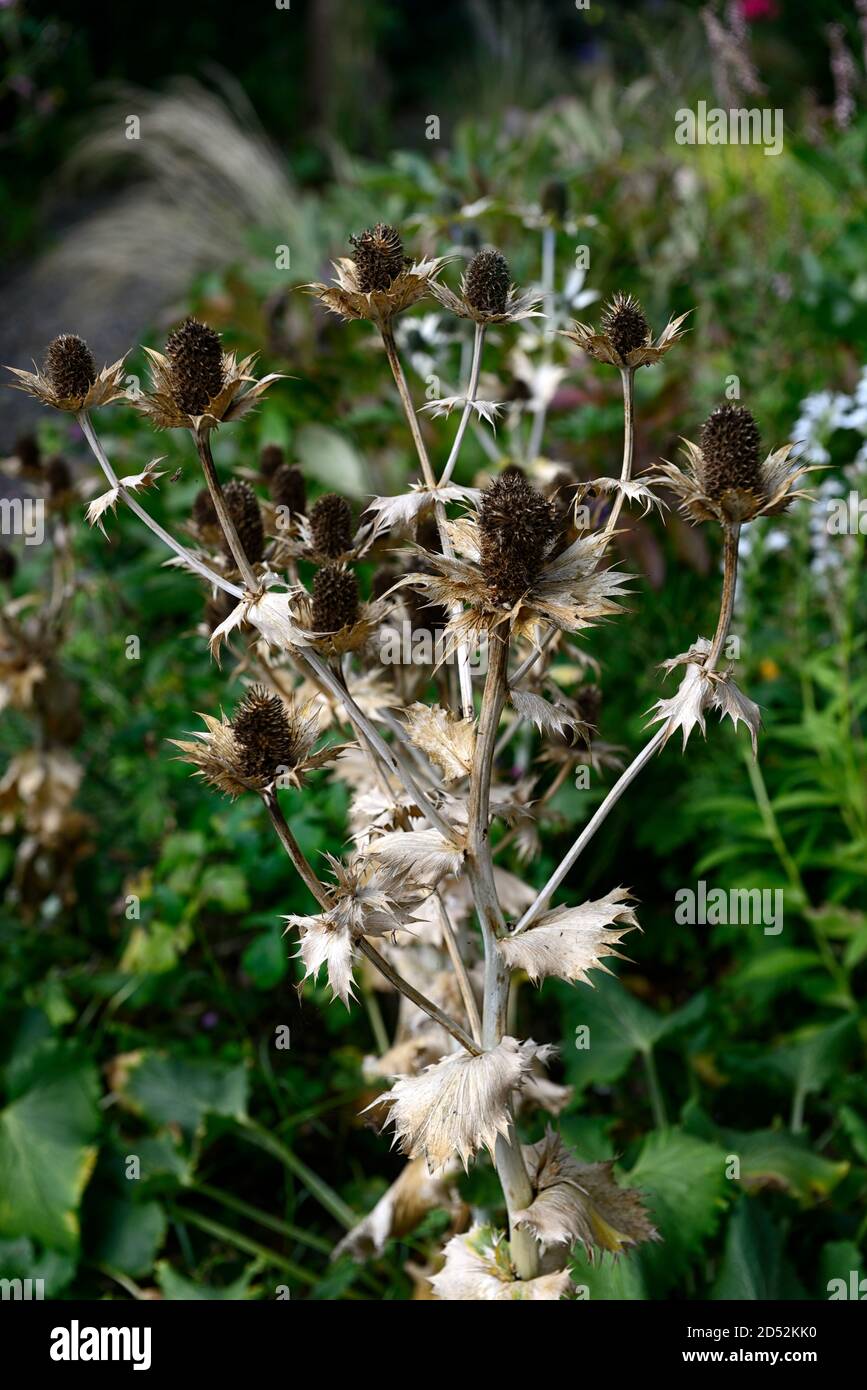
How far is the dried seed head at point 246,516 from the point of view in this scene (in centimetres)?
120

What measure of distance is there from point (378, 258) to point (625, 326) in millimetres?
227

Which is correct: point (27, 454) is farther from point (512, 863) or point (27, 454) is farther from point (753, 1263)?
point (753, 1263)

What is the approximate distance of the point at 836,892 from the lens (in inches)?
83.6

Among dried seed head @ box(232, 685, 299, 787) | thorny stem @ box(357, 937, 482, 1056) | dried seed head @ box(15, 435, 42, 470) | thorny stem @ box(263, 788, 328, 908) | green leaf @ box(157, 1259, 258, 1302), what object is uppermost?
dried seed head @ box(15, 435, 42, 470)

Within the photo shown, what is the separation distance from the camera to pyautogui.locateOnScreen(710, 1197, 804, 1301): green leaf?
138 centimetres

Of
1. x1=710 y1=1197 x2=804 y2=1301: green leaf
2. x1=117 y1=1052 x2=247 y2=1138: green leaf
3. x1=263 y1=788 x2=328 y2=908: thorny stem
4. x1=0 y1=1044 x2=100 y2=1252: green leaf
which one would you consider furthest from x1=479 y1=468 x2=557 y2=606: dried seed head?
x1=0 y1=1044 x2=100 y2=1252: green leaf

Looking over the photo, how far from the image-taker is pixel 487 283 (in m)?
1.07

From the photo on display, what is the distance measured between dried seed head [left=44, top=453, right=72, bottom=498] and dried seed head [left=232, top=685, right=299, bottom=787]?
1.13 meters

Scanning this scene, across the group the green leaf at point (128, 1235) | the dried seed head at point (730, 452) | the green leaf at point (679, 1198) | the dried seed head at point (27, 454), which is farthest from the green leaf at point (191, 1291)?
the dried seed head at point (27, 454)

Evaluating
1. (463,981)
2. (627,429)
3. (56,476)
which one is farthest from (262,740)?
(56,476)

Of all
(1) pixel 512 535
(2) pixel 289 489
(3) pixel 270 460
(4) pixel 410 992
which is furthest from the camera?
(3) pixel 270 460

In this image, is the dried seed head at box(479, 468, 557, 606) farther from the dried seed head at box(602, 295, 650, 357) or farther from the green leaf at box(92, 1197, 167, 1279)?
the green leaf at box(92, 1197, 167, 1279)
